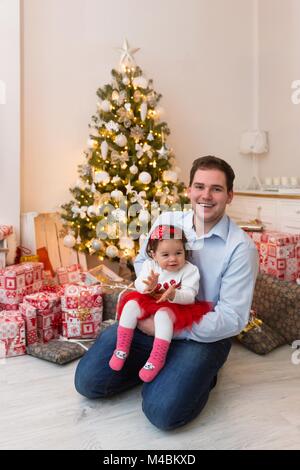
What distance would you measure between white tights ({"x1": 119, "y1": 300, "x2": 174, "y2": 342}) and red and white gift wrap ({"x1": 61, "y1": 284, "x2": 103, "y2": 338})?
31.0 inches

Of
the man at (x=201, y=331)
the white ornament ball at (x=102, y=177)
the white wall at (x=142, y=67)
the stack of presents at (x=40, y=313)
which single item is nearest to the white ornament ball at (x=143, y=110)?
the white ornament ball at (x=102, y=177)

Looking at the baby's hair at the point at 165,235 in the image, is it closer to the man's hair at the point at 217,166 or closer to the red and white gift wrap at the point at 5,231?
the man's hair at the point at 217,166

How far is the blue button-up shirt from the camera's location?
5.72 ft

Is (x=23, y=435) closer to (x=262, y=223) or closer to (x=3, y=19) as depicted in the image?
(x=262, y=223)

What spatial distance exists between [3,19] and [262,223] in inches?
99.7

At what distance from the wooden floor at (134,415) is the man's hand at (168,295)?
49 cm

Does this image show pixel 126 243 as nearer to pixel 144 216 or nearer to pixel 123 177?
pixel 144 216

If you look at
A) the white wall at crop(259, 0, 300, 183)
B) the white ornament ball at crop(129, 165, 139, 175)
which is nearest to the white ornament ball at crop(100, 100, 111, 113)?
the white ornament ball at crop(129, 165, 139, 175)

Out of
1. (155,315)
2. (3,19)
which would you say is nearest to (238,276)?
(155,315)

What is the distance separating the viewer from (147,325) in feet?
5.94

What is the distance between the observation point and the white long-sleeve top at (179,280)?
5.91 ft

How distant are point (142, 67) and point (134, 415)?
9.96 feet

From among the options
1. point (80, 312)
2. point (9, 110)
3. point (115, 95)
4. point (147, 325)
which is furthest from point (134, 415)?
point (9, 110)

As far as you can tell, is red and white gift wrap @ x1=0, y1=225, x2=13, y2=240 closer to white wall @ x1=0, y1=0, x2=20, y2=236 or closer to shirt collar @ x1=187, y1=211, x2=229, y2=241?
white wall @ x1=0, y1=0, x2=20, y2=236
